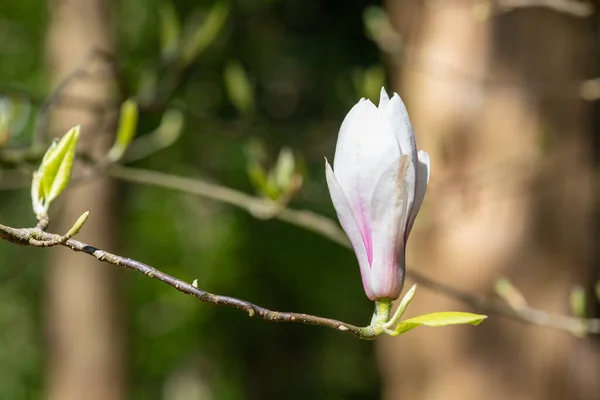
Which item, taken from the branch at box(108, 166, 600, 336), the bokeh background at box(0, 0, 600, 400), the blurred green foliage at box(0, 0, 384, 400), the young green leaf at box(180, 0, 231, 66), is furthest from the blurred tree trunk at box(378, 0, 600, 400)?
the blurred green foliage at box(0, 0, 384, 400)

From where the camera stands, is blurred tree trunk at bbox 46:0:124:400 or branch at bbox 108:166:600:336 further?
blurred tree trunk at bbox 46:0:124:400

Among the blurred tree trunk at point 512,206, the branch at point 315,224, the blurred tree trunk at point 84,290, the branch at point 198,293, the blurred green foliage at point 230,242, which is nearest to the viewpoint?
the branch at point 198,293

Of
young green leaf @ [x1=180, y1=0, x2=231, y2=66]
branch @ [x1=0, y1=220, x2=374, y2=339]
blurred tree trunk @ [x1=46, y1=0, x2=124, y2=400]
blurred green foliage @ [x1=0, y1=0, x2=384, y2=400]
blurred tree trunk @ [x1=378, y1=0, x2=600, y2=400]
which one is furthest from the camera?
blurred green foliage @ [x1=0, y1=0, x2=384, y2=400]

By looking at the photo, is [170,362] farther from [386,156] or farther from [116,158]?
[386,156]

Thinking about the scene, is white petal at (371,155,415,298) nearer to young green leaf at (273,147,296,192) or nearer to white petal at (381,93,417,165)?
white petal at (381,93,417,165)

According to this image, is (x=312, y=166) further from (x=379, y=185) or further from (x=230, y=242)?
(x=379, y=185)

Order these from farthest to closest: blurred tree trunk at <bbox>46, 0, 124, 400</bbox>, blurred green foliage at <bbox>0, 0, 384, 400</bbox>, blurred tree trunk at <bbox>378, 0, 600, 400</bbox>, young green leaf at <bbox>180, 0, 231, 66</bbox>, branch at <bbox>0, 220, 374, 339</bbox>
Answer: blurred green foliage at <bbox>0, 0, 384, 400</bbox>
blurred tree trunk at <bbox>46, 0, 124, 400</bbox>
blurred tree trunk at <bbox>378, 0, 600, 400</bbox>
young green leaf at <bbox>180, 0, 231, 66</bbox>
branch at <bbox>0, 220, 374, 339</bbox>

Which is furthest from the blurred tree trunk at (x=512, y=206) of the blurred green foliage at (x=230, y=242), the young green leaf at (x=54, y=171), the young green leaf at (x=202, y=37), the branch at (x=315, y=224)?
the blurred green foliage at (x=230, y=242)

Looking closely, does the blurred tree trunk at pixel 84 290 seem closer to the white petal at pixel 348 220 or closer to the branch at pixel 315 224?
the branch at pixel 315 224

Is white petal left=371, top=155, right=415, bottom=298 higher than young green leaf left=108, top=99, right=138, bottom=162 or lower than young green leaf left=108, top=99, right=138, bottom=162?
lower
